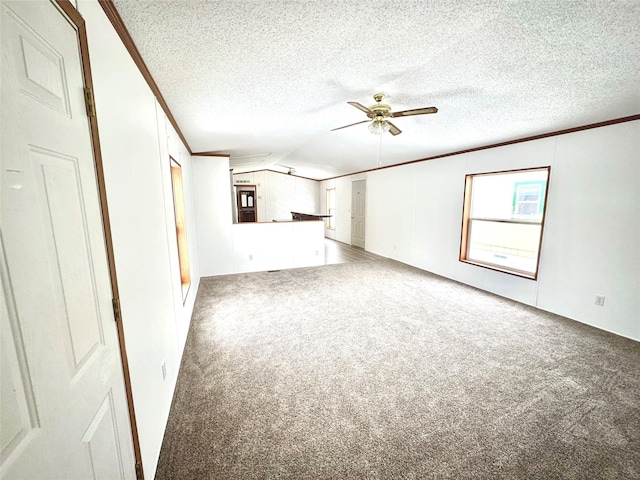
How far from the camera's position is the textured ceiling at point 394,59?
Result: 4.39 ft

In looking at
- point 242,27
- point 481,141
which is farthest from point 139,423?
point 481,141

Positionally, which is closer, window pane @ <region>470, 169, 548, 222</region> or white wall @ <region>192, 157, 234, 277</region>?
window pane @ <region>470, 169, 548, 222</region>

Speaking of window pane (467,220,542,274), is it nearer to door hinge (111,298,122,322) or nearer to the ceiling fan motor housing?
the ceiling fan motor housing

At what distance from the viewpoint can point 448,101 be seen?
266cm

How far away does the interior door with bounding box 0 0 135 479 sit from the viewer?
1.80 feet

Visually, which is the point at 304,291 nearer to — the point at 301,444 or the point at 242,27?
the point at 301,444

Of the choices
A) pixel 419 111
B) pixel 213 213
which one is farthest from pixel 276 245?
pixel 419 111

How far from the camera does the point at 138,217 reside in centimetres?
138

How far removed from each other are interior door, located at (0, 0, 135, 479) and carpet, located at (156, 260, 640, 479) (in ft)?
2.81

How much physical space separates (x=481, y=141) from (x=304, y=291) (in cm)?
350

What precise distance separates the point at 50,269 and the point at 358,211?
23.9ft

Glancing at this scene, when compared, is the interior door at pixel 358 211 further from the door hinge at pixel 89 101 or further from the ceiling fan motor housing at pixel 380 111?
the door hinge at pixel 89 101

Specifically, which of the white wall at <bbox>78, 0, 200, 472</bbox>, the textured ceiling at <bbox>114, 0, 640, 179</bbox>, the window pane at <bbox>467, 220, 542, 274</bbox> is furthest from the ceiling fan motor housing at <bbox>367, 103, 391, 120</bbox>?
the window pane at <bbox>467, 220, 542, 274</bbox>

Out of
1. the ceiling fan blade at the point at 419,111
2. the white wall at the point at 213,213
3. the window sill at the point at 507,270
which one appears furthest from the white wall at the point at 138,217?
the window sill at the point at 507,270
